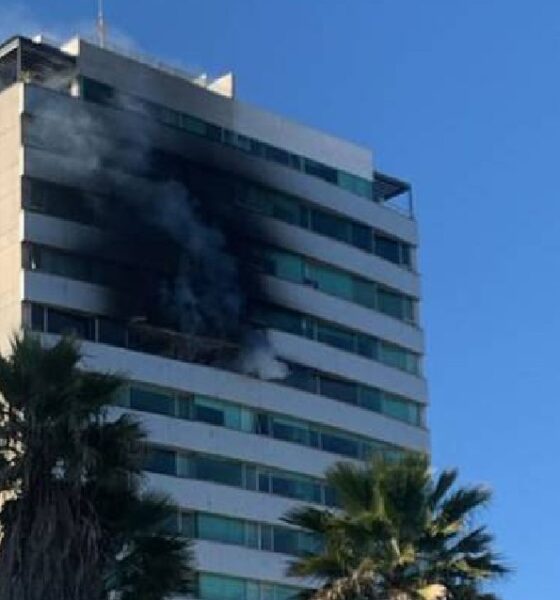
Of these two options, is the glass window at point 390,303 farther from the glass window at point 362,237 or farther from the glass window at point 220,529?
the glass window at point 220,529

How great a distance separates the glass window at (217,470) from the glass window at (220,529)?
5.59 ft

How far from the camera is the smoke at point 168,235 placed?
7638 cm

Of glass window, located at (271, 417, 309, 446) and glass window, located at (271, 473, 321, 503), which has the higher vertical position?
glass window, located at (271, 417, 309, 446)

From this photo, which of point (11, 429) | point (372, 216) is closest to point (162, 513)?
point (11, 429)

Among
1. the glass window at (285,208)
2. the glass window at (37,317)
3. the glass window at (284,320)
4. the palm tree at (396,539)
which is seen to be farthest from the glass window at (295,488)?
the palm tree at (396,539)

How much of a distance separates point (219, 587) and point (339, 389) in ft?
44.0

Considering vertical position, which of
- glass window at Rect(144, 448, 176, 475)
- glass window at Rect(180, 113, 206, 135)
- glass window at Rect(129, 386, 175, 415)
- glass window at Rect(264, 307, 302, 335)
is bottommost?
glass window at Rect(144, 448, 176, 475)

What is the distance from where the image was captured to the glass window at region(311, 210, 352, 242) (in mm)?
86250

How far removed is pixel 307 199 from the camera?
282 ft

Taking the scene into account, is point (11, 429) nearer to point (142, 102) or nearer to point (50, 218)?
point (50, 218)

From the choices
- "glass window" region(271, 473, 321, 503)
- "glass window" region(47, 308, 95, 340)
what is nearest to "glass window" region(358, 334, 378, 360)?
"glass window" region(271, 473, 321, 503)

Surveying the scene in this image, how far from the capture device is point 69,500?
3528cm

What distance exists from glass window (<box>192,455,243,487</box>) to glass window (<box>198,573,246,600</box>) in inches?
170

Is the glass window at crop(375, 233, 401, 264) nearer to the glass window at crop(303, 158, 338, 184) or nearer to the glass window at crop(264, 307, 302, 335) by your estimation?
the glass window at crop(303, 158, 338, 184)
